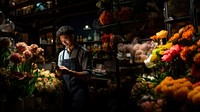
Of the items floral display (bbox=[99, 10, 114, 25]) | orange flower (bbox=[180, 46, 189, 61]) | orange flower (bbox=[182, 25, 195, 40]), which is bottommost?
orange flower (bbox=[180, 46, 189, 61])

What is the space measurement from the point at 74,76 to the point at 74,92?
11.9 inches

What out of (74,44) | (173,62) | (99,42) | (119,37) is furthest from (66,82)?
(99,42)

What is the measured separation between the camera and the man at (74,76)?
10.9 ft

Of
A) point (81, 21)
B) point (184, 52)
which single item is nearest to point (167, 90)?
point (184, 52)

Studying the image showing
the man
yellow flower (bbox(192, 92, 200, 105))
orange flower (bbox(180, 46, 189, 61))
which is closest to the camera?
yellow flower (bbox(192, 92, 200, 105))

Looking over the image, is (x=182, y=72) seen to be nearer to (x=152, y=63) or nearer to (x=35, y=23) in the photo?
(x=152, y=63)

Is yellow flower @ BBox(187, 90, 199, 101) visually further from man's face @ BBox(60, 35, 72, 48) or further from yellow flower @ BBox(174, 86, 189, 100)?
man's face @ BBox(60, 35, 72, 48)

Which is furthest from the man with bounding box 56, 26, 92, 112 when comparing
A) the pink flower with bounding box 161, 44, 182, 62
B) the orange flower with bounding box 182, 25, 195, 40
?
the orange flower with bounding box 182, 25, 195, 40

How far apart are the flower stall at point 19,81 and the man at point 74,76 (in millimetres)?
676

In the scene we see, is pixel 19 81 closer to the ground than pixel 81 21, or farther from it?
closer to the ground

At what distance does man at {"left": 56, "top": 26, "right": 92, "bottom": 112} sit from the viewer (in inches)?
131

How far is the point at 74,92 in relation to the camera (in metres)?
3.42

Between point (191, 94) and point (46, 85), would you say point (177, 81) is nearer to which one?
point (191, 94)

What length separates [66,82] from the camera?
352 centimetres
